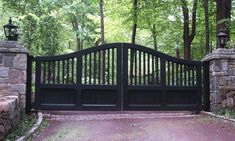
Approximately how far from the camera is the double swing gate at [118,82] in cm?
835

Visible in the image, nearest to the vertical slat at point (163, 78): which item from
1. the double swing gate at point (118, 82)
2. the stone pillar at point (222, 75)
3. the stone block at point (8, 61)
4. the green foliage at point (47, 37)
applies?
the double swing gate at point (118, 82)

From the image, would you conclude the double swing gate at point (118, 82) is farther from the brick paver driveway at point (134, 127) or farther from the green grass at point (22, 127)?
the green grass at point (22, 127)

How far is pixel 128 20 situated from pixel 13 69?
7.84 m

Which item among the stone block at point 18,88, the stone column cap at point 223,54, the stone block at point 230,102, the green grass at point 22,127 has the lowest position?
the green grass at point 22,127

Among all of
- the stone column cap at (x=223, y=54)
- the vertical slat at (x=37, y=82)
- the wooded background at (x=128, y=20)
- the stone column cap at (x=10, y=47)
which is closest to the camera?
the stone column cap at (x=10, y=47)

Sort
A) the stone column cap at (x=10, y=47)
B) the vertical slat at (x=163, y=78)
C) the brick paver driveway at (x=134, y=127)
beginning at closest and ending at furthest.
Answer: the brick paver driveway at (x=134, y=127) < the stone column cap at (x=10, y=47) < the vertical slat at (x=163, y=78)

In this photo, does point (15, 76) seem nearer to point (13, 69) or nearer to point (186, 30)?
point (13, 69)

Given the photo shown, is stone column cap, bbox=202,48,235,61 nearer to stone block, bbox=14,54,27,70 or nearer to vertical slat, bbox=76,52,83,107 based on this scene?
vertical slat, bbox=76,52,83,107

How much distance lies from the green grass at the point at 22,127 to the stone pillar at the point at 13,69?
304mm

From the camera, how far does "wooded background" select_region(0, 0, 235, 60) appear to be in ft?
46.2

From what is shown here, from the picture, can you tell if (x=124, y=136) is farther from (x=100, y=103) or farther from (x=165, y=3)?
(x=165, y=3)

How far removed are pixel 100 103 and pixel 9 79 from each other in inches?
87.7

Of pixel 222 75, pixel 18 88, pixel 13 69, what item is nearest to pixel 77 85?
pixel 18 88

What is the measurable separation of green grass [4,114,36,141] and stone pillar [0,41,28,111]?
0.30 m
